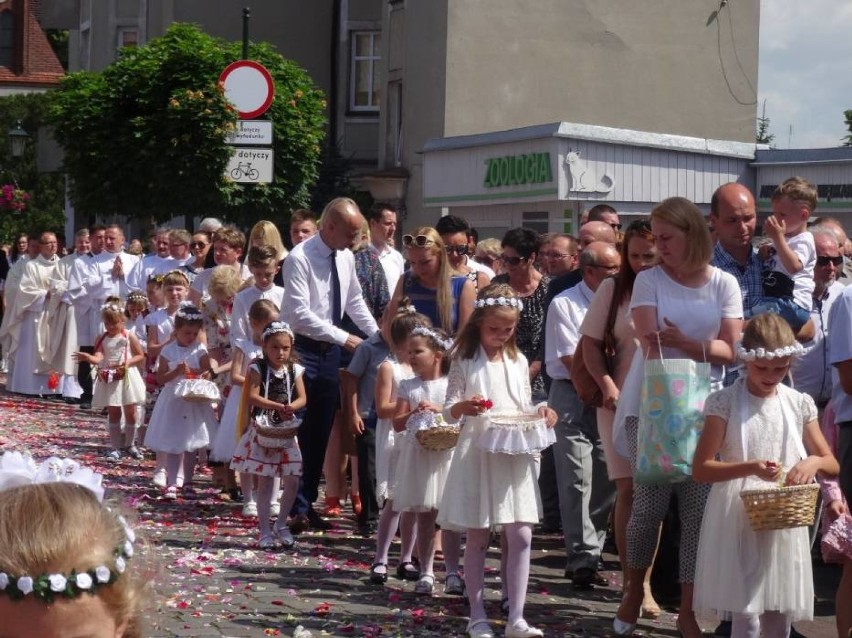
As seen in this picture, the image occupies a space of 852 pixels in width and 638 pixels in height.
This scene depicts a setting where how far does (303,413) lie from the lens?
35.7ft

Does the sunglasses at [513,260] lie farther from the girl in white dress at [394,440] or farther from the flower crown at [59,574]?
the flower crown at [59,574]

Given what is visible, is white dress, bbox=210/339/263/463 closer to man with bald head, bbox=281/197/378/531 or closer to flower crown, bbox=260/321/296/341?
man with bald head, bbox=281/197/378/531

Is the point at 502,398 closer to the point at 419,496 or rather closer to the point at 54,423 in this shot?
the point at 419,496

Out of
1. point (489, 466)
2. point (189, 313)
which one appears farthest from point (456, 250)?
point (489, 466)

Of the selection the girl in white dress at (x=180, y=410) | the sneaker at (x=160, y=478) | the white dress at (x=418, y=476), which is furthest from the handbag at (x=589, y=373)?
the sneaker at (x=160, y=478)

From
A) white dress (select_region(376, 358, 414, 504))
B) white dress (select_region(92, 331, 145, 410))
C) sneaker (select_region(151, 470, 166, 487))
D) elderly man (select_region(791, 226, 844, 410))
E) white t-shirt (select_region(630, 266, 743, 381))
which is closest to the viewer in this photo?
white t-shirt (select_region(630, 266, 743, 381))

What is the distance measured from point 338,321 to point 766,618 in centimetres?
493

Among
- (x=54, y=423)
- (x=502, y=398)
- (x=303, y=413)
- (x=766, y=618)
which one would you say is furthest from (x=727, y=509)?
(x=54, y=423)

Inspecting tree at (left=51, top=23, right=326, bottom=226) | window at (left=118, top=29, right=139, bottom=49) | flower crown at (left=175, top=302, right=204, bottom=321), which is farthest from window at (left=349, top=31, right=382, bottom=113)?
flower crown at (left=175, top=302, right=204, bottom=321)

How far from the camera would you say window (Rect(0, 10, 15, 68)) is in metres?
84.6

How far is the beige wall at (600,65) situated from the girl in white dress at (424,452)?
24633 mm

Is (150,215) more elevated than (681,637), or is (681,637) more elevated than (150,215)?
(150,215)

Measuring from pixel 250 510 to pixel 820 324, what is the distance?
420 cm

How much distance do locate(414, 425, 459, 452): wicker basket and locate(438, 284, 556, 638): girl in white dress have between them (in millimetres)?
427
